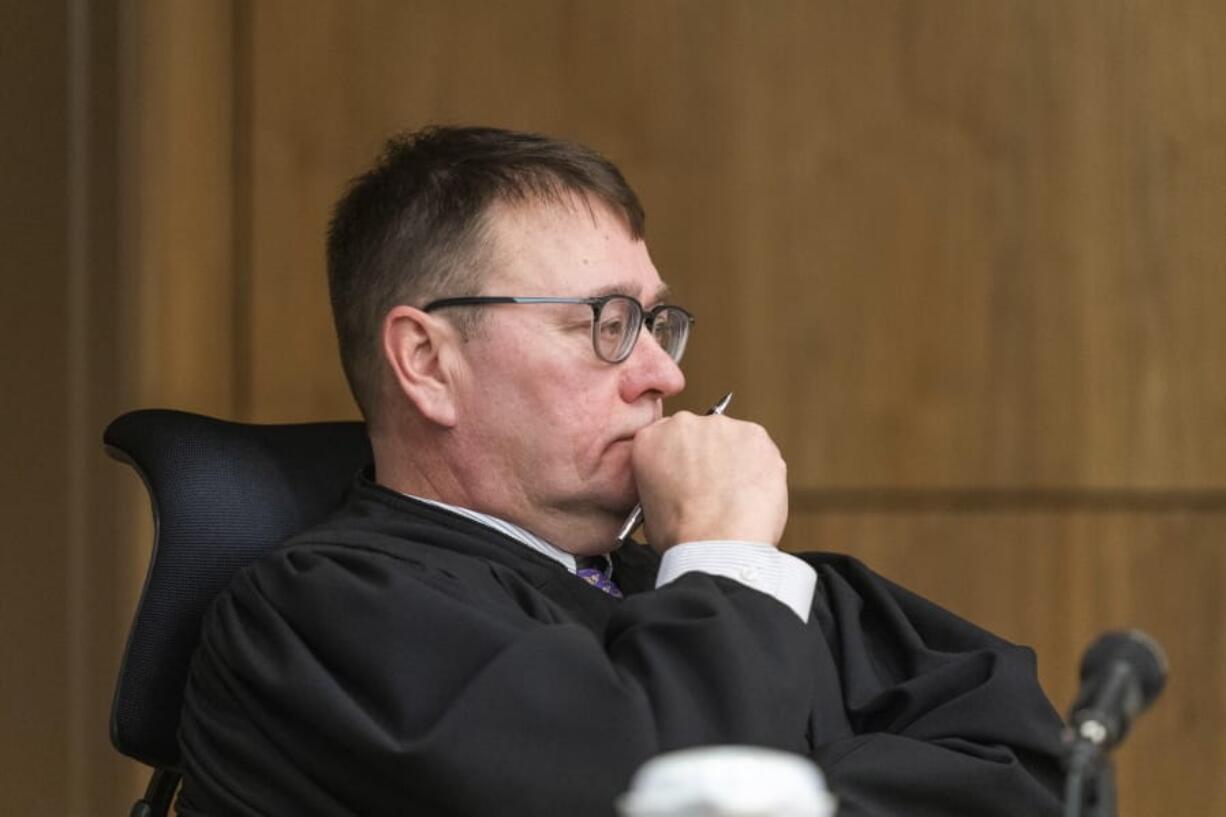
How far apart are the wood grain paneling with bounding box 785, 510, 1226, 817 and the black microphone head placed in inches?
77.5

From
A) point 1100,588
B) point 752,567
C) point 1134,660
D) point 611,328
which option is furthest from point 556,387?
point 1100,588

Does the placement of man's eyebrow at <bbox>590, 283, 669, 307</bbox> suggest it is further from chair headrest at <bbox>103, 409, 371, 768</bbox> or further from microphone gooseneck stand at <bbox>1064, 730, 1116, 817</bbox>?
microphone gooseneck stand at <bbox>1064, 730, 1116, 817</bbox>

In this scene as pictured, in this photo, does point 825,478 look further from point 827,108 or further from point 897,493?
point 827,108

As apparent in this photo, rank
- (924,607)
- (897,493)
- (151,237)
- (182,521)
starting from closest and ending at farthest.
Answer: (182,521), (924,607), (151,237), (897,493)

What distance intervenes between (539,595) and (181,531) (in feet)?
1.39

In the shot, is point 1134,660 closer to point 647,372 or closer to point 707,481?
point 707,481

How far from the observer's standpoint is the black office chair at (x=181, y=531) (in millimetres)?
2004

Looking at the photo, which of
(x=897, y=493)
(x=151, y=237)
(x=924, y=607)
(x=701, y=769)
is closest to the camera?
(x=701, y=769)

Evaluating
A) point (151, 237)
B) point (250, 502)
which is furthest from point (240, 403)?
point (250, 502)

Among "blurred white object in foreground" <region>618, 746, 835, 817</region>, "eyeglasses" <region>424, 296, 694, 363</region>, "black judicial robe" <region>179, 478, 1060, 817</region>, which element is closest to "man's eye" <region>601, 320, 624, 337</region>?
"eyeglasses" <region>424, 296, 694, 363</region>

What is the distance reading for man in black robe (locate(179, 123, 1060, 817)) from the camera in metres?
1.67

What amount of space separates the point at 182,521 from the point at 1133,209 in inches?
79.7

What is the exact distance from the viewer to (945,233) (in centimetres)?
327

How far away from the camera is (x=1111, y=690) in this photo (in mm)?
1227
